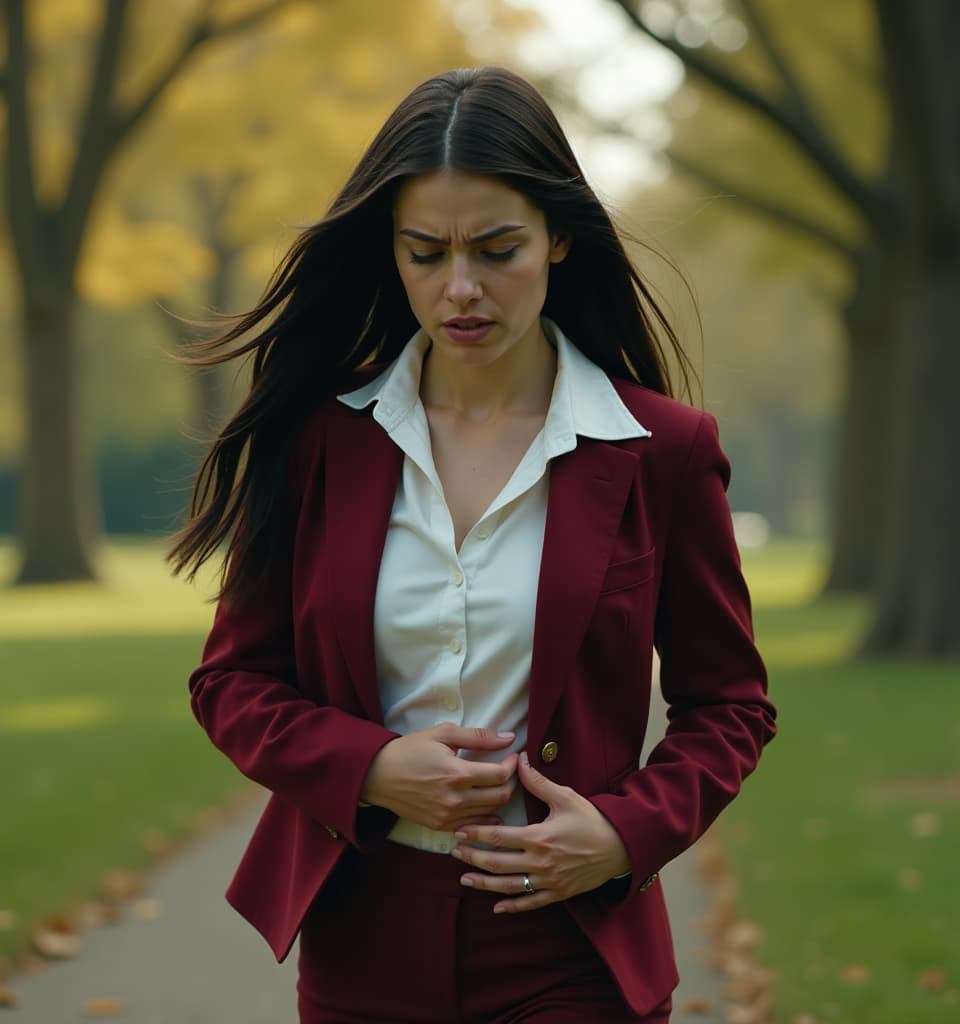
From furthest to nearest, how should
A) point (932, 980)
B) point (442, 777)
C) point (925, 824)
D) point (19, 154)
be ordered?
point (19, 154) < point (925, 824) < point (932, 980) < point (442, 777)

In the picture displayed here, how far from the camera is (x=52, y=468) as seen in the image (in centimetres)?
2397

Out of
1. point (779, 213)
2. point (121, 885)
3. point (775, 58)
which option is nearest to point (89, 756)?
point (121, 885)

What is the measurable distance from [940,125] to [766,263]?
41.0 ft

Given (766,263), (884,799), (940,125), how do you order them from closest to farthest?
(884,799) < (940,125) < (766,263)

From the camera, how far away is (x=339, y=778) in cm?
274

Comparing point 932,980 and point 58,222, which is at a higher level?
point 932,980

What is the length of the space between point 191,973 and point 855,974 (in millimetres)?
2189

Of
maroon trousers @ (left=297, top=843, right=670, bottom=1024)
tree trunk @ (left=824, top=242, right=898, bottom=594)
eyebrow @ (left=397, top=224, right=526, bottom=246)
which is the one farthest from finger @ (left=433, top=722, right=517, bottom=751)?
tree trunk @ (left=824, top=242, right=898, bottom=594)

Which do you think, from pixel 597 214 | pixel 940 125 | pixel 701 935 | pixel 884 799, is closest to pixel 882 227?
pixel 940 125

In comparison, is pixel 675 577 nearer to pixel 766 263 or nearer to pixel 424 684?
pixel 424 684

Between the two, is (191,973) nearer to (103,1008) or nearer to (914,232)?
(103,1008)

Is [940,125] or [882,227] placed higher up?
[940,125]

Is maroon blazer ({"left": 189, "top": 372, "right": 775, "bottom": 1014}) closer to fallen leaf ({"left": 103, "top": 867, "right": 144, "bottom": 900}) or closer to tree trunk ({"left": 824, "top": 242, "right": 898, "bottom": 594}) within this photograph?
fallen leaf ({"left": 103, "top": 867, "right": 144, "bottom": 900})

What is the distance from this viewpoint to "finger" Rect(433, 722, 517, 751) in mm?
2678
